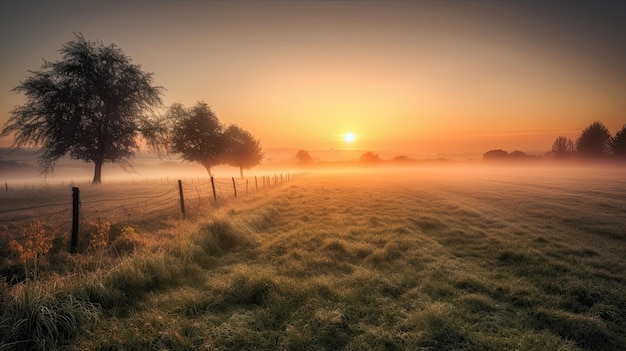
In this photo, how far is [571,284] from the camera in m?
6.38

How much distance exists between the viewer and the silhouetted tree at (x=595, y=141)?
74938 millimetres

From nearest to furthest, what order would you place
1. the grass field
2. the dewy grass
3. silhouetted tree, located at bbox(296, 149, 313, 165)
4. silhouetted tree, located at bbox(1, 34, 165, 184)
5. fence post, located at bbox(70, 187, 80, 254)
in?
the dewy grass < the grass field < fence post, located at bbox(70, 187, 80, 254) < silhouetted tree, located at bbox(1, 34, 165, 184) < silhouetted tree, located at bbox(296, 149, 313, 165)

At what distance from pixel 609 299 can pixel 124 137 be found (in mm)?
34854

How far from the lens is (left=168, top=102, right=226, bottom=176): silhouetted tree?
1618 inches

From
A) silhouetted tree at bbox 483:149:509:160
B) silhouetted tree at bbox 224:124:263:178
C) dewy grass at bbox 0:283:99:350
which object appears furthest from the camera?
silhouetted tree at bbox 483:149:509:160

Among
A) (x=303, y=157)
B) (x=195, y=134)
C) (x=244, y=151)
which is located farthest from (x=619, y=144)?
(x=303, y=157)

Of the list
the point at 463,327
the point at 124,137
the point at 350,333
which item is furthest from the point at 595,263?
the point at 124,137

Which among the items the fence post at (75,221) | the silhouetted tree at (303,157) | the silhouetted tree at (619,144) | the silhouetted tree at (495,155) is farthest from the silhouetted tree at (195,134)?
the silhouetted tree at (495,155)

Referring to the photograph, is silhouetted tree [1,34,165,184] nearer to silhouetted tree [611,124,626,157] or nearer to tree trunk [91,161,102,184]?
tree trunk [91,161,102,184]

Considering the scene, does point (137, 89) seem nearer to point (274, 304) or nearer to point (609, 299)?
point (274, 304)

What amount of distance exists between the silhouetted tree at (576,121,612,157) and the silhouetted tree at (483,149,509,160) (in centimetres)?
4817

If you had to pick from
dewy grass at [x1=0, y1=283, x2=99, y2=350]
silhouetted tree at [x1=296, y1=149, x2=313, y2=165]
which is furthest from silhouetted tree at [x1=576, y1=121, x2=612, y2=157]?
silhouetted tree at [x1=296, y1=149, x2=313, y2=165]

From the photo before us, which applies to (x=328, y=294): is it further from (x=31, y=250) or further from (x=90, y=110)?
(x=90, y=110)

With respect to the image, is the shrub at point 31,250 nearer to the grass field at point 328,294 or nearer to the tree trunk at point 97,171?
the grass field at point 328,294
